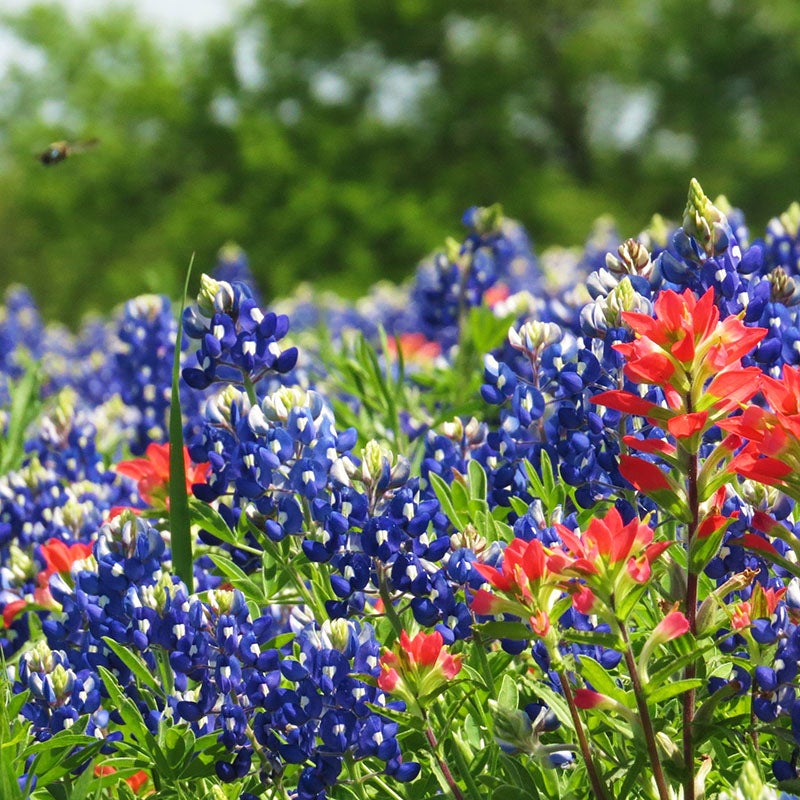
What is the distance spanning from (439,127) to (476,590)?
2472cm

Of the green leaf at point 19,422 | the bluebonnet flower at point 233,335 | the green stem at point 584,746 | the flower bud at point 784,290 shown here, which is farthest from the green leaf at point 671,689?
the green leaf at point 19,422

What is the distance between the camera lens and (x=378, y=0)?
25.6 m

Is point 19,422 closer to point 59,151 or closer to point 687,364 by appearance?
point 59,151

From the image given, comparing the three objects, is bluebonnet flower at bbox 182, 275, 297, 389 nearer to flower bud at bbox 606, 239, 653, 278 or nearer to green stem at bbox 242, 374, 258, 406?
green stem at bbox 242, 374, 258, 406

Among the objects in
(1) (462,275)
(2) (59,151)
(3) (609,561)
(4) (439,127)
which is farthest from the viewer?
(4) (439,127)

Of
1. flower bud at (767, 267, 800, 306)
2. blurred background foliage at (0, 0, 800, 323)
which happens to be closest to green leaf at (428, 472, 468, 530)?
flower bud at (767, 267, 800, 306)

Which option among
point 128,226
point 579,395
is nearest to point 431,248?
point 128,226

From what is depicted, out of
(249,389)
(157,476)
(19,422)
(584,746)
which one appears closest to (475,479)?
(249,389)

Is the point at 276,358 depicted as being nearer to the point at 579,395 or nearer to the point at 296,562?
the point at 296,562

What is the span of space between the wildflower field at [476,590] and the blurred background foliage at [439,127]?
20922mm

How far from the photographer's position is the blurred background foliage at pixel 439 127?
2462 centimetres

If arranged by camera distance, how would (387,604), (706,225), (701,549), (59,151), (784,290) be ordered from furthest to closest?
(59,151) → (784,290) → (706,225) → (387,604) → (701,549)

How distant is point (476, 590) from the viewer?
1792 millimetres

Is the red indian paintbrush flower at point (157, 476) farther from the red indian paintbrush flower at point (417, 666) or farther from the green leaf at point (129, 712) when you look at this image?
the red indian paintbrush flower at point (417, 666)
